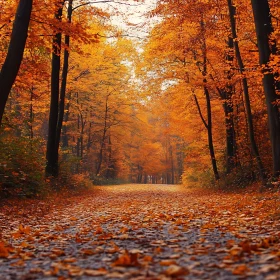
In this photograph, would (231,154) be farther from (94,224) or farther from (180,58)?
Answer: (94,224)

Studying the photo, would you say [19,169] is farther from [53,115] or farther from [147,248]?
[147,248]

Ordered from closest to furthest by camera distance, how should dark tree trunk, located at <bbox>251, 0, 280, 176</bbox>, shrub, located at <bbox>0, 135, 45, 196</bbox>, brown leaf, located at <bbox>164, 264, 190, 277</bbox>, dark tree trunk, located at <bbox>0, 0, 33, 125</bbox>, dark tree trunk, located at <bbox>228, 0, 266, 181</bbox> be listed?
brown leaf, located at <bbox>164, 264, 190, 277</bbox>, dark tree trunk, located at <bbox>0, 0, 33, 125</bbox>, shrub, located at <bbox>0, 135, 45, 196</bbox>, dark tree trunk, located at <bbox>251, 0, 280, 176</bbox>, dark tree trunk, located at <bbox>228, 0, 266, 181</bbox>

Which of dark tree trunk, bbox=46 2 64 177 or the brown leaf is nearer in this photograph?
the brown leaf

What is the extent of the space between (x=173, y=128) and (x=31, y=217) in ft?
57.0

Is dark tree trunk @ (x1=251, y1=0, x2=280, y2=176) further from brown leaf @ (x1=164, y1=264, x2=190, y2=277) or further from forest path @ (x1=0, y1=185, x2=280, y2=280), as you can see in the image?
brown leaf @ (x1=164, y1=264, x2=190, y2=277)

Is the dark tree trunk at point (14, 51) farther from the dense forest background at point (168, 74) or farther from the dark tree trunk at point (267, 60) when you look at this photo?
the dark tree trunk at point (267, 60)

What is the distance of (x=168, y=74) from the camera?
17766mm

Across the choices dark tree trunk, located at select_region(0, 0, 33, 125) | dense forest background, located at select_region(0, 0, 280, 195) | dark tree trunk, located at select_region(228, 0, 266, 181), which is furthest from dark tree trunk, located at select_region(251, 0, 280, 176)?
dark tree trunk, located at select_region(0, 0, 33, 125)

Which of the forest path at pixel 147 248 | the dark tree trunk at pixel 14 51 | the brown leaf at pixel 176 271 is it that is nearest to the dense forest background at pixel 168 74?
the dark tree trunk at pixel 14 51

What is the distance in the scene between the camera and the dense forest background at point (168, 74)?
34.6 ft

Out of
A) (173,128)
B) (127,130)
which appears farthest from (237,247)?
(127,130)

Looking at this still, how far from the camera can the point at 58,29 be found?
1018 cm

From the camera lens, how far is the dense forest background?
10.5 metres

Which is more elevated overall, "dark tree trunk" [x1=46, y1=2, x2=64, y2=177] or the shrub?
"dark tree trunk" [x1=46, y1=2, x2=64, y2=177]
